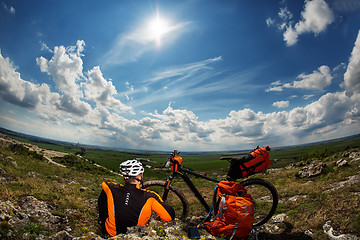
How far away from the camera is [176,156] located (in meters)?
6.12

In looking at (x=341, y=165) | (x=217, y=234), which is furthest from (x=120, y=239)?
(x=341, y=165)

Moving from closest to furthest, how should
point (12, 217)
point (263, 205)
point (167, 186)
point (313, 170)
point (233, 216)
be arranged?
point (12, 217), point (233, 216), point (167, 186), point (263, 205), point (313, 170)

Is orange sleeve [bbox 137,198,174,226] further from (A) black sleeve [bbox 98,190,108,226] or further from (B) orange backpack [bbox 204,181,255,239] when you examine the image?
(B) orange backpack [bbox 204,181,255,239]

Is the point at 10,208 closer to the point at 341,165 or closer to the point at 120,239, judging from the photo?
the point at 120,239

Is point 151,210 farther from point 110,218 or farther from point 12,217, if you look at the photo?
point 12,217

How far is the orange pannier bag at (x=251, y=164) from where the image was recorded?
500 cm

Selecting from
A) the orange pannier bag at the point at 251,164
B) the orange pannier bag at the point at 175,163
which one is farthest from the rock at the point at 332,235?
the orange pannier bag at the point at 175,163

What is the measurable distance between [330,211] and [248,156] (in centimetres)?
275

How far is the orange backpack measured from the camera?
4.08 meters

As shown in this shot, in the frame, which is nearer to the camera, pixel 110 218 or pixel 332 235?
pixel 110 218

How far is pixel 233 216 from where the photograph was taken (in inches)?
163

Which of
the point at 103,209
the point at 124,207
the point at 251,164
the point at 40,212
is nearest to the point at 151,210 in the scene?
the point at 124,207

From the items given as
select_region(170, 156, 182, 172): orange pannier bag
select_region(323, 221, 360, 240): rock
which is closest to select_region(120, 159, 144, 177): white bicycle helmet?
select_region(170, 156, 182, 172): orange pannier bag

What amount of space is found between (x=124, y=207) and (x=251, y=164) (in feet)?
13.1
